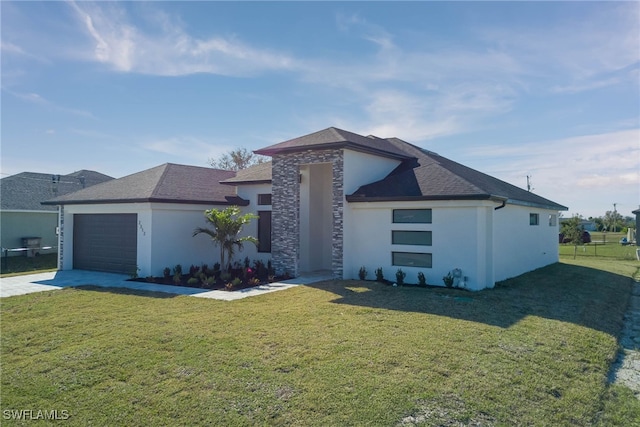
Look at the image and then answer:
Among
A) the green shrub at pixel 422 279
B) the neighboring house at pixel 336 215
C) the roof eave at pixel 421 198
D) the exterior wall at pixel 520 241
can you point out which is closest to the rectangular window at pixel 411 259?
the neighboring house at pixel 336 215

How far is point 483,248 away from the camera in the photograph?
39.3ft

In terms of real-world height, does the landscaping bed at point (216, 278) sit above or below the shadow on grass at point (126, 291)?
above

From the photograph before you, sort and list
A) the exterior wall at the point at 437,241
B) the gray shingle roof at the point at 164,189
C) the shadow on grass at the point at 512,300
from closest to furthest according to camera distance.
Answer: the shadow on grass at the point at 512,300, the exterior wall at the point at 437,241, the gray shingle roof at the point at 164,189

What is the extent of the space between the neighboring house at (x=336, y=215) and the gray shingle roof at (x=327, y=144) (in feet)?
0.18

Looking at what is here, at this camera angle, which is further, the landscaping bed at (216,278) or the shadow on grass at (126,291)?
the landscaping bed at (216,278)

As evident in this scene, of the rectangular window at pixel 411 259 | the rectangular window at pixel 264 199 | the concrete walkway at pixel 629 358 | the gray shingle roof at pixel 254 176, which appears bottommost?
the concrete walkway at pixel 629 358

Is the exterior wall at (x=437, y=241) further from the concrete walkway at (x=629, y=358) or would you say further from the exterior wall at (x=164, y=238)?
the exterior wall at (x=164, y=238)

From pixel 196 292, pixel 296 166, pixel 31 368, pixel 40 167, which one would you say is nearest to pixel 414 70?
pixel 296 166

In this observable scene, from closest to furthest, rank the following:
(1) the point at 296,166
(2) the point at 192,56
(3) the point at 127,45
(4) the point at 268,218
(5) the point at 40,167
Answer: (3) the point at 127,45, (2) the point at 192,56, (1) the point at 296,166, (4) the point at 268,218, (5) the point at 40,167

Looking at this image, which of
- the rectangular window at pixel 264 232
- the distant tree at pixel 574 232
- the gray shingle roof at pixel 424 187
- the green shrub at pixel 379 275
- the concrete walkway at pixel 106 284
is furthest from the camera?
the distant tree at pixel 574 232

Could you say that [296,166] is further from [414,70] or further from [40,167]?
[40,167]

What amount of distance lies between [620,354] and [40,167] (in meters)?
36.1

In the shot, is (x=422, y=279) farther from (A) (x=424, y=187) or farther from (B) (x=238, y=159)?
(B) (x=238, y=159)

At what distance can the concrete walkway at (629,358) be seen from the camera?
5793mm
